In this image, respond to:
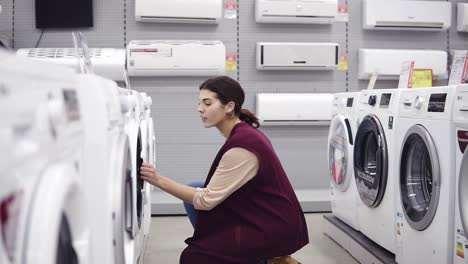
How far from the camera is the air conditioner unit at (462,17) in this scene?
4883 millimetres

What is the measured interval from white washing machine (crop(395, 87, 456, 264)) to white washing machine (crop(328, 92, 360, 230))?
0.64 metres

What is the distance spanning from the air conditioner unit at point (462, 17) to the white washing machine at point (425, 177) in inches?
112

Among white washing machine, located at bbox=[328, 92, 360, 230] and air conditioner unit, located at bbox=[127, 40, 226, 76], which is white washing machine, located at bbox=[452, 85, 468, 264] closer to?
white washing machine, located at bbox=[328, 92, 360, 230]

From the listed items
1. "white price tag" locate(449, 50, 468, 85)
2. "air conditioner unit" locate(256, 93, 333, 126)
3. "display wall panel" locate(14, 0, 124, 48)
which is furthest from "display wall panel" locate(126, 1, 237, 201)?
"white price tag" locate(449, 50, 468, 85)

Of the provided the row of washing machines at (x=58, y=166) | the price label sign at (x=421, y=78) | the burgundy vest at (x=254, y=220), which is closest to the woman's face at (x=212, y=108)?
the burgundy vest at (x=254, y=220)

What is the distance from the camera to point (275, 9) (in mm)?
4523

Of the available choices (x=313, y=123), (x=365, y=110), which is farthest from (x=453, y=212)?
(x=313, y=123)

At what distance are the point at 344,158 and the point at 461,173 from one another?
1290mm

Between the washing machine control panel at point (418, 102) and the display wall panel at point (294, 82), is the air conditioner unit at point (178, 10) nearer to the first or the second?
the display wall panel at point (294, 82)

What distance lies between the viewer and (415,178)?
255 centimetres

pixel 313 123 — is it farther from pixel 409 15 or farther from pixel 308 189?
pixel 409 15

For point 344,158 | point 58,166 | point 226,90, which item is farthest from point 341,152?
point 58,166

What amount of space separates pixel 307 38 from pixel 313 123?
0.88m

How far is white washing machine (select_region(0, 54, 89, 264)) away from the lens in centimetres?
61
